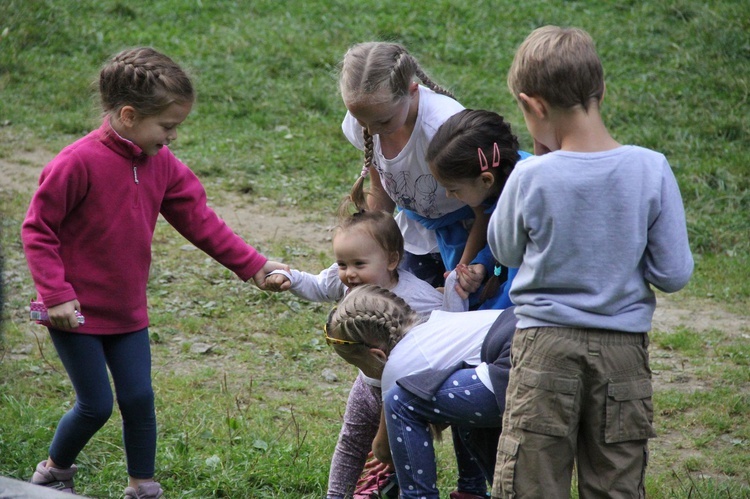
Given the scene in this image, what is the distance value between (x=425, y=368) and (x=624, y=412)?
64 cm

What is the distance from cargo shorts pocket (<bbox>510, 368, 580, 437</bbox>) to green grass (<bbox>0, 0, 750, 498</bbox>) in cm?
123

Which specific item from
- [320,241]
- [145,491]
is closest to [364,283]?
[145,491]

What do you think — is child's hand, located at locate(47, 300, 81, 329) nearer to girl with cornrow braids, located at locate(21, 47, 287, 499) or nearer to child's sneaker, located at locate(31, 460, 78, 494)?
girl with cornrow braids, located at locate(21, 47, 287, 499)

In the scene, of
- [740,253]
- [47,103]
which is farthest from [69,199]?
[47,103]

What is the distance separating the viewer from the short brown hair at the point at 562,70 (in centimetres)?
238

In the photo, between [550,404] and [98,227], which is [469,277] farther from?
[98,227]

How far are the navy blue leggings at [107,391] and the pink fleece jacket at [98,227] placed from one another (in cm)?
6

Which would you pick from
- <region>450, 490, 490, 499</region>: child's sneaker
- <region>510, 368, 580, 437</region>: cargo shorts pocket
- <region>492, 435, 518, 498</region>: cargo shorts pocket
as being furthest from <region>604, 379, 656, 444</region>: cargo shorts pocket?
<region>450, 490, 490, 499</region>: child's sneaker

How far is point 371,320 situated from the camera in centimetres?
295

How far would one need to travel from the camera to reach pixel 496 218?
252 centimetres

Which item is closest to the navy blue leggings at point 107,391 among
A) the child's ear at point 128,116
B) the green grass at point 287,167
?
the green grass at point 287,167

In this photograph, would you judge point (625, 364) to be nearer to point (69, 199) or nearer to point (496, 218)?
point (496, 218)

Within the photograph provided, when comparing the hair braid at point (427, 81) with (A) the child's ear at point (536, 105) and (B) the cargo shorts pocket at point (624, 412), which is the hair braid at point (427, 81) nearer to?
(A) the child's ear at point (536, 105)

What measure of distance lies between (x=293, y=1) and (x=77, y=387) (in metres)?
8.37
